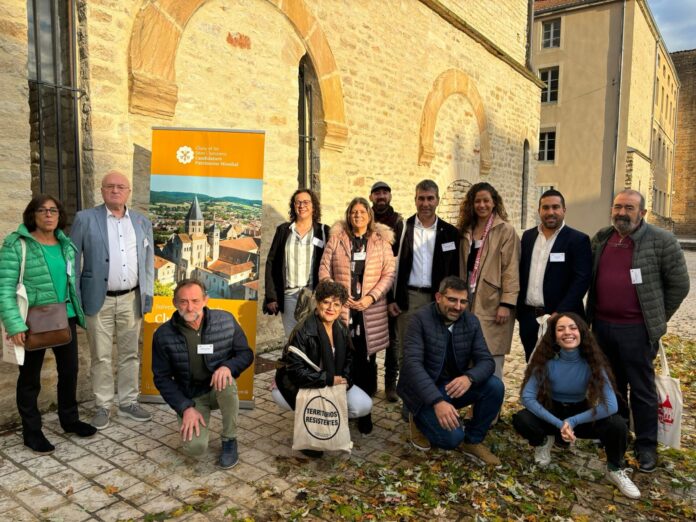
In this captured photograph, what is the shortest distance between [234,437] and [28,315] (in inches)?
62.2

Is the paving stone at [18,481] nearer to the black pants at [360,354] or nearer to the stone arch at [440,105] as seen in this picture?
the black pants at [360,354]

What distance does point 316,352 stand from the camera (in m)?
3.41

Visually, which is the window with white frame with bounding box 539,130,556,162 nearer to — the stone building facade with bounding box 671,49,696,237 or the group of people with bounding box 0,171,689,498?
the stone building facade with bounding box 671,49,696,237

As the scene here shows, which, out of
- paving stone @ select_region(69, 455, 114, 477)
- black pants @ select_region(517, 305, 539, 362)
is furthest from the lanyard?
paving stone @ select_region(69, 455, 114, 477)

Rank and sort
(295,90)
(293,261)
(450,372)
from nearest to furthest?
(450,372) < (293,261) < (295,90)

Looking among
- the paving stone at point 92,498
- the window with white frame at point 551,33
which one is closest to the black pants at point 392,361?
the paving stone at point 92,498

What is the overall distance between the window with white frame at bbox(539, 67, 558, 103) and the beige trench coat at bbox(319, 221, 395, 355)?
70.6 feet

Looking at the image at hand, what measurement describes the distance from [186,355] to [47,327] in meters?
0.97

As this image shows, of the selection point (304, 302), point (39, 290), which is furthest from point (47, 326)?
point (304, 302)

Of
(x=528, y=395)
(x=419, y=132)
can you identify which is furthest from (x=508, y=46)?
(x=528, y=395)

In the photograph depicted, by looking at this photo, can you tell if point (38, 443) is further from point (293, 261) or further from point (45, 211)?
point (293, 261)

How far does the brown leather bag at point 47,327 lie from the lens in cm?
337

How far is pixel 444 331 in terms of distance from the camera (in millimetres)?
3486

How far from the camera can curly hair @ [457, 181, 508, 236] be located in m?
3.97
